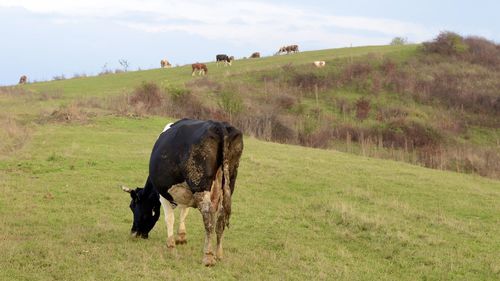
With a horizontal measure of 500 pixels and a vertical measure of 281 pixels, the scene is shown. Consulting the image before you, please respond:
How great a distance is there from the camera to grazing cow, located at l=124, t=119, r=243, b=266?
27.9 ft

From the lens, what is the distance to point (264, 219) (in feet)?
41.3

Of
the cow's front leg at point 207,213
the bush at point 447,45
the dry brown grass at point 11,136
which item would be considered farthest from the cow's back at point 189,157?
the bush at point 447,45

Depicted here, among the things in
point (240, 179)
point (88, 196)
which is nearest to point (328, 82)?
point (240, 179)

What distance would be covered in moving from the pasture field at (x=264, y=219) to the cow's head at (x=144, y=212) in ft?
0.76

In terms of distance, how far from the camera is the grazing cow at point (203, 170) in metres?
8.52

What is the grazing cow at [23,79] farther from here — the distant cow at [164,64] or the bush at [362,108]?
the bush at [362,108]

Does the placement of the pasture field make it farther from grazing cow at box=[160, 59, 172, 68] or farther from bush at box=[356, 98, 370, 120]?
grazing cow at box=[160, 59, 172, 68]

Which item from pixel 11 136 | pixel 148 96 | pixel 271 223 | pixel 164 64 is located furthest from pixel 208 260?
pixel 164 64

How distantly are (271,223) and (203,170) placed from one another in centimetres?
412

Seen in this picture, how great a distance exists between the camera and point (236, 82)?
49.0m

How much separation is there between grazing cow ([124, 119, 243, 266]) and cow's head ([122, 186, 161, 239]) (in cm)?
77

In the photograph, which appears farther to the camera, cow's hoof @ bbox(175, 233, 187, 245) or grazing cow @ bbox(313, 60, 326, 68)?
grazing cow @ bbox(313, 60, 326, 68)

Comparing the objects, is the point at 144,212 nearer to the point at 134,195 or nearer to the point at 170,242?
the point at 134,195

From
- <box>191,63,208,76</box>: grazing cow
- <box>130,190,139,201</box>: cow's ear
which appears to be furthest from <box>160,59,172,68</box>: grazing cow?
<box>130,190,139,201</box>: cow's ear
